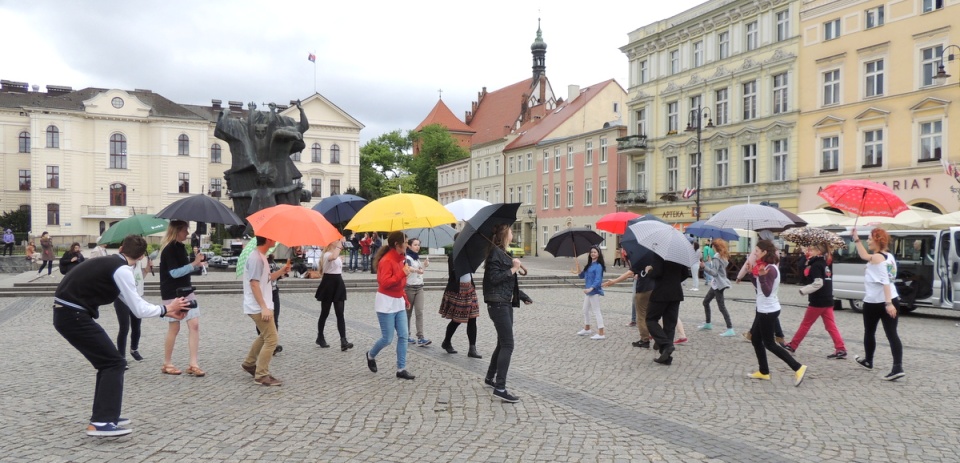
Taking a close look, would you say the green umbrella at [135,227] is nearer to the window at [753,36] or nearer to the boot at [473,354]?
the boot at [473,354]

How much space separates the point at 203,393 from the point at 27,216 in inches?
2976

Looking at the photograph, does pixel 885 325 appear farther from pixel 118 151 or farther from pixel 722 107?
pixel 118 151

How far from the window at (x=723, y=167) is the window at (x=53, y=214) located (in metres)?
59.4

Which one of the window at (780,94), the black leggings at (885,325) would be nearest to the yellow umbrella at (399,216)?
the black leggings at (885,325)

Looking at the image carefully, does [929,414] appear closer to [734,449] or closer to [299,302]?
[734,449]

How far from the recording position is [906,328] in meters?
14.8

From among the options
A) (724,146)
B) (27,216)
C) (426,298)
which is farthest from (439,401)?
(27,216)

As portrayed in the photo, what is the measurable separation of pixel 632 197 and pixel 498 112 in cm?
4617

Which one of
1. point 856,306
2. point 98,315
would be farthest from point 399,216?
point 856,306

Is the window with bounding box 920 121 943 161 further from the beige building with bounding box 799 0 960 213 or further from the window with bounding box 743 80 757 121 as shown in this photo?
the window with bounding box 743 80 757 121

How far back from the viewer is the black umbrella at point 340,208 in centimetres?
1667

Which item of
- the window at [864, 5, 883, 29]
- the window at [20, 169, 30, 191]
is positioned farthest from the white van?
the window at [20, 169, 30, 191]

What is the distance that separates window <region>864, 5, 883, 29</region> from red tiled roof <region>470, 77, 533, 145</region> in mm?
52375

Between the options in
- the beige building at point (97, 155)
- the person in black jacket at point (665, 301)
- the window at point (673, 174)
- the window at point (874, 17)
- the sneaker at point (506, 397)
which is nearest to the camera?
the sneaker at point (506, 397)
